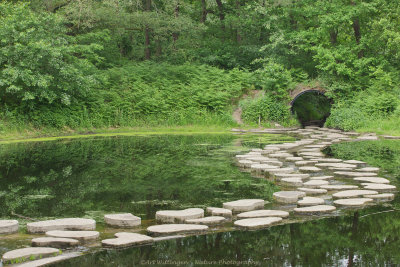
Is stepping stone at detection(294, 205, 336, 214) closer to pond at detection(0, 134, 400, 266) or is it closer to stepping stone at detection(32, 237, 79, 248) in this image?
pond at detection(0, 134, 400, 266)

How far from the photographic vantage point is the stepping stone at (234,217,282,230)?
545cm

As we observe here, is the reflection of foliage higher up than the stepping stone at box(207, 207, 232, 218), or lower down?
higher up

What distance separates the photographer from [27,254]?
4480 mm

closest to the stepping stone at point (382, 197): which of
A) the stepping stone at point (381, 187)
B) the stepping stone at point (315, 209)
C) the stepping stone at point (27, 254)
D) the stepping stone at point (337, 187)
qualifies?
the stepping stone at point (381, 187)

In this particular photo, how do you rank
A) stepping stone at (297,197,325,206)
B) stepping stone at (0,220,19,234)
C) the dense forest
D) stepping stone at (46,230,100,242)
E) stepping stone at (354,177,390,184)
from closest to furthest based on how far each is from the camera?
stepping stone at (46,230,100,242) < stepping stone at (0,220,19,234) < stepping stone at (297,197,325,206) < stepping stone at (354,177,390,184) < the dense forest

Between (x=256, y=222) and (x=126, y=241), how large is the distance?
160 cm

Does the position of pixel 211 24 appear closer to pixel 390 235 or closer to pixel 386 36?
pixel 386 36

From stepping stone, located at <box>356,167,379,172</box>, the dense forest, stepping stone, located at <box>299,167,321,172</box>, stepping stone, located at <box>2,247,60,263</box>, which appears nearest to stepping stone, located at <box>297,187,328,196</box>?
stepping stone, located at <box>299,167,321,172</box>

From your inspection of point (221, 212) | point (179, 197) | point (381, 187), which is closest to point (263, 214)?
point (221, 212)

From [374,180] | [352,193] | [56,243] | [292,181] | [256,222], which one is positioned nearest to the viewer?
[56,243]

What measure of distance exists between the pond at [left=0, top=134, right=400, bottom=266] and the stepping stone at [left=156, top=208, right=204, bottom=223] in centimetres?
16

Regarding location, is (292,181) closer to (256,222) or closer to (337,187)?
(337,187)

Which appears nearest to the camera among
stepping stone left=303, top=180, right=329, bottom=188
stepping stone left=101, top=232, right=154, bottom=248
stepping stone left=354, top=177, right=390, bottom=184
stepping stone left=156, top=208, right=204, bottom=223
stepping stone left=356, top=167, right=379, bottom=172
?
stepping stone left=101, top=232, right=154, bottom=248

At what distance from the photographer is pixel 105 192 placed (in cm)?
767
